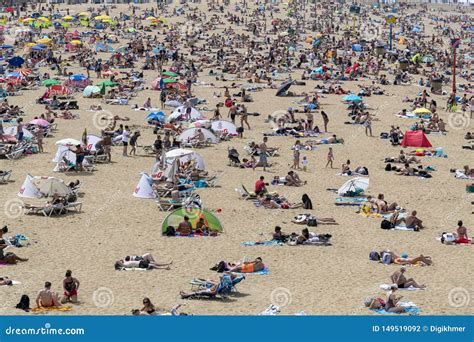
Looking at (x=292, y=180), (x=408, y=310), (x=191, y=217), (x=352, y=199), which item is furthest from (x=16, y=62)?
(x=408, y=310)

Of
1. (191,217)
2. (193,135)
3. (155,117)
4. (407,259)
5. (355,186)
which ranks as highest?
(407,259)

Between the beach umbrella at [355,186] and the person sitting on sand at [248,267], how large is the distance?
6457mm

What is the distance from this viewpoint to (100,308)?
13445 mm

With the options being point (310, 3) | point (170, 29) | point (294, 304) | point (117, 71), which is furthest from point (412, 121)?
point (310, 3)

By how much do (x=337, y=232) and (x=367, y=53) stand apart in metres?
39.4

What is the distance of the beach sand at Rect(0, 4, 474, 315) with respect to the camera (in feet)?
46.3

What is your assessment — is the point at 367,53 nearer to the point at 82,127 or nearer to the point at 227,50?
the point at 227,50

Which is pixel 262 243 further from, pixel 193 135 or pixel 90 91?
pixel 90 91

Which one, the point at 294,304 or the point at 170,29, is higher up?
the point at 294,304

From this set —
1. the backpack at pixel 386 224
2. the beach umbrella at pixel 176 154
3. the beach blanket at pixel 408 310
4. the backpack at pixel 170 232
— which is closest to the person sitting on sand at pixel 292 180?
the beach umbrella at pixel 176 154

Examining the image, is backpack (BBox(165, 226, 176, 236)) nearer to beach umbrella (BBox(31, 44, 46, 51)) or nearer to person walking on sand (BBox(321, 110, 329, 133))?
person walking on sand (BBox(321, 110, 329, 133))

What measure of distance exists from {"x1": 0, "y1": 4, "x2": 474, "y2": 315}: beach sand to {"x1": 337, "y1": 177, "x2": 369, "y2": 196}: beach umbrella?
42 centimetres

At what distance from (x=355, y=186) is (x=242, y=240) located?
15.7ft

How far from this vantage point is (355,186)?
851 inches
